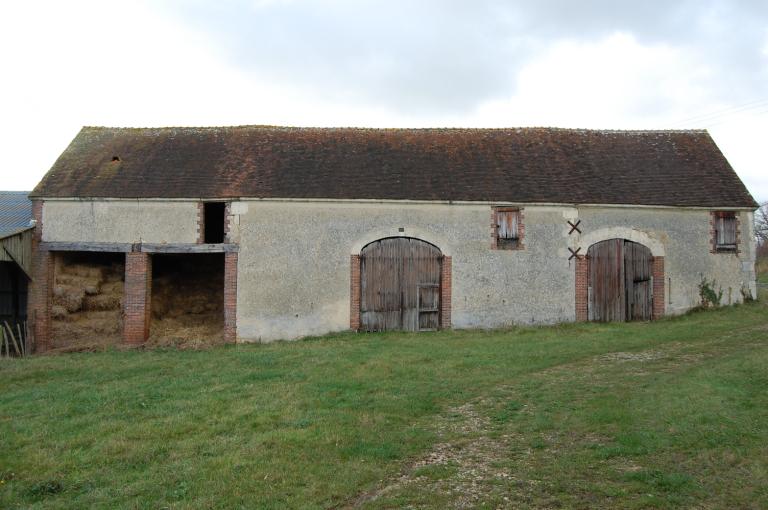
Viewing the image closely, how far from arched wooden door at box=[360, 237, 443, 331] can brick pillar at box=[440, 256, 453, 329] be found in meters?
0.12

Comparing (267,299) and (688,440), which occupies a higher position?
(267,299)

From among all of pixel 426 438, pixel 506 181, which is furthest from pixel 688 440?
pixel 506 181

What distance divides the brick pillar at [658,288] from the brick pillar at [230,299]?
1116 cm

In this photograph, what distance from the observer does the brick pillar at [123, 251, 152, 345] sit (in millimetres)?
14758

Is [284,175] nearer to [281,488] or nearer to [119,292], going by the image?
[119,292]

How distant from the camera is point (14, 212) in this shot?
52.9 feet

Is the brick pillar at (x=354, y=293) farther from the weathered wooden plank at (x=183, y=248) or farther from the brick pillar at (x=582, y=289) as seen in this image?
the brick pillar at (x=582, y=289)

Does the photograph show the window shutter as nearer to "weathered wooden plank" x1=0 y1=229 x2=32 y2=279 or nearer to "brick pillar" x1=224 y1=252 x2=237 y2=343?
"brick pillar" x1=224 y1=252 x2=237 y2=343

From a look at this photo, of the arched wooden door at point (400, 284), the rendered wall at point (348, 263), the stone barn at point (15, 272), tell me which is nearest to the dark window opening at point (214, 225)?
the rendered wall at point (348, 263)

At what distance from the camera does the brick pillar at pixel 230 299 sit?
1478 centimetres

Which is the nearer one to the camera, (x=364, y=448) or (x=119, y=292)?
(x=364, y=448)

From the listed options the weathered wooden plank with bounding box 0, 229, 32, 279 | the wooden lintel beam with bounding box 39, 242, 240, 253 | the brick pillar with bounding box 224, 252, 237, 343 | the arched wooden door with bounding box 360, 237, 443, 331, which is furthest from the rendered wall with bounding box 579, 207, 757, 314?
the weathered wooden plank with bounding box 0, 229, 32, 279

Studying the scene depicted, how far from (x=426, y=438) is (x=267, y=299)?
9.15 m

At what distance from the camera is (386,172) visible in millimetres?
16156
